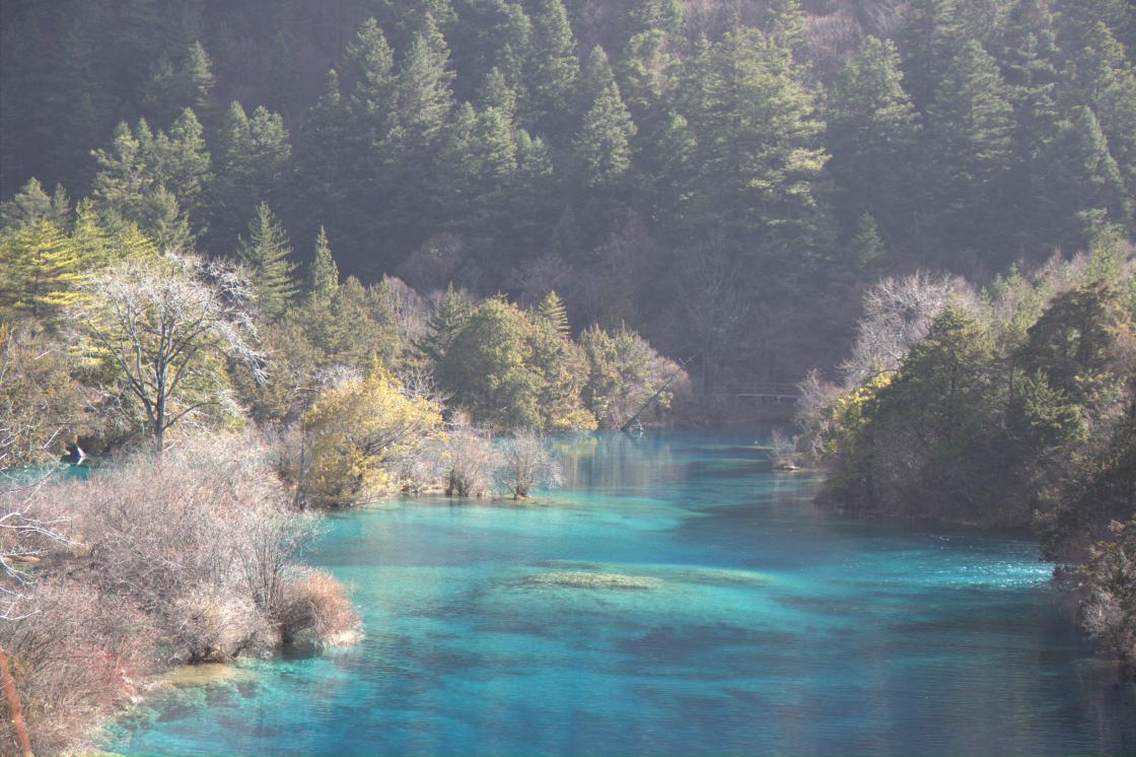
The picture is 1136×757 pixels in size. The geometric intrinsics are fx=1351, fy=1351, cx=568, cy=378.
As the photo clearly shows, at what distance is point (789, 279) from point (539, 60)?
1387 inches

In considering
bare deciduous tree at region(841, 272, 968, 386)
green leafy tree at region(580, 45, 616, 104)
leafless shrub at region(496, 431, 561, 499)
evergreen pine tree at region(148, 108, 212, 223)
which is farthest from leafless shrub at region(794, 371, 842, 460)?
evergreen pine tree at region(148, 108, 212, 223)

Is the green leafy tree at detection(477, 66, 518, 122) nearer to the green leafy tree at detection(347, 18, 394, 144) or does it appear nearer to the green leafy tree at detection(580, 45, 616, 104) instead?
the green leafy tree at detection(580, 45, 616, 104)

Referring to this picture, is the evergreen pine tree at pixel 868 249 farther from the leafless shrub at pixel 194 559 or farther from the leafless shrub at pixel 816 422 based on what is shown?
the leafless shrub at pixel 194 559

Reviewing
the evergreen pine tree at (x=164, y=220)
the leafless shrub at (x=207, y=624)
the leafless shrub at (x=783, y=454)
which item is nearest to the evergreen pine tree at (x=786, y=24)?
the evergreen pine tree at (x=164, y=220)

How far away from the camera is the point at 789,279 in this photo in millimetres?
100938

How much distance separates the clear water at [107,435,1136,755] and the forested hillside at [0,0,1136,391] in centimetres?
5381

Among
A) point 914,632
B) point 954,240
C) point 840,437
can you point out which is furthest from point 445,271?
point 914,632

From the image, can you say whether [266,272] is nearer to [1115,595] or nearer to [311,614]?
[311,614]

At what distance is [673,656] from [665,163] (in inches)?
3172

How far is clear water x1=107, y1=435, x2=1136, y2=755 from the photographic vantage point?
23.9 meters

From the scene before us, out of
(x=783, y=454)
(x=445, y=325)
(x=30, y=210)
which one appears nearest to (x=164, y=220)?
(x=30, y=210)

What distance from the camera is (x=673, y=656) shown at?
29.7 metres

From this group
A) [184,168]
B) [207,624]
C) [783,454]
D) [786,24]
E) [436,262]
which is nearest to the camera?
[207,624]

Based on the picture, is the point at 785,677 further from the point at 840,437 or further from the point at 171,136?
the point at 171,136
